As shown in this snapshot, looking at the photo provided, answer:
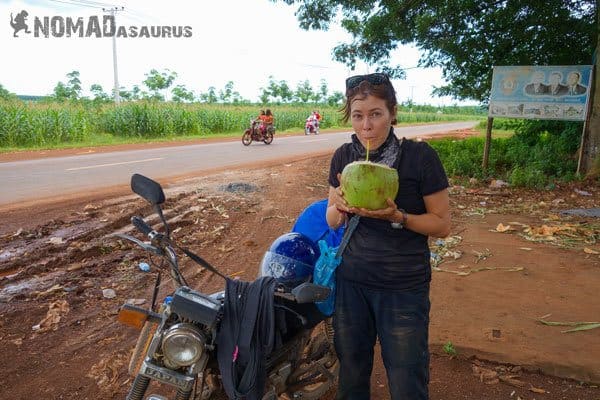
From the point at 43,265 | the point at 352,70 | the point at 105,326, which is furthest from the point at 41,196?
the point at 352,70

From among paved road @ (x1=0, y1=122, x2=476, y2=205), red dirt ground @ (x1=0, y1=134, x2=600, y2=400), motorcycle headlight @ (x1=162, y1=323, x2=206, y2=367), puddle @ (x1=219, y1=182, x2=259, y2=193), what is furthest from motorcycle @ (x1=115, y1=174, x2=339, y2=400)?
paved road @ (x1=0, y1=122, x2=476, y2=205)

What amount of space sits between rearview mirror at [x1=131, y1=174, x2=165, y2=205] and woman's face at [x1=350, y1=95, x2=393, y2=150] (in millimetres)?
855

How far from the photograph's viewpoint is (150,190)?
1.68 metres

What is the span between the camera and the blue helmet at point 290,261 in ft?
7.64

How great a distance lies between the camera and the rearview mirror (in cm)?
166

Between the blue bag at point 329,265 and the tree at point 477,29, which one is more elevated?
the tree at point 477,29

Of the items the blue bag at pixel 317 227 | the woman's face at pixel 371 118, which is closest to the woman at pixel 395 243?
the woman's face at pixel 371 118

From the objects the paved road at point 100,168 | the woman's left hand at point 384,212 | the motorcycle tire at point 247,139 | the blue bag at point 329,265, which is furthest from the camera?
the motorcycle tire at point 247,139

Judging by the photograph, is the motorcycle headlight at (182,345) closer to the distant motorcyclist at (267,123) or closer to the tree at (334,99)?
the distant motorcyclist at (267,123)

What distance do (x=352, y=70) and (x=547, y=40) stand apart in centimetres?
482

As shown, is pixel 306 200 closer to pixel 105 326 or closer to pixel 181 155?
pixel 105 326

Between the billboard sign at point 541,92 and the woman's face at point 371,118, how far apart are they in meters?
8.40

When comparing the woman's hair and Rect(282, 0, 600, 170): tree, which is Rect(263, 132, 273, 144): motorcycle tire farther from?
the woman's hair

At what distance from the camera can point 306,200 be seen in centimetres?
713
